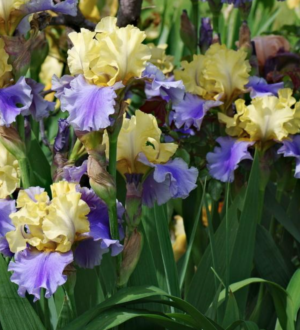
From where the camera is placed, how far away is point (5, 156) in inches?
52.5

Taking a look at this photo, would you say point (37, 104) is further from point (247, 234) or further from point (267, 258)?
point (267, 258)

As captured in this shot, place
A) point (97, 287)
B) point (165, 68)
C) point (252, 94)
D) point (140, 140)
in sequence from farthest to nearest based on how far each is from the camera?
1. point (165, 68)
2. point (252, 94)
3. point (97, 287)
4. point (140, 140)

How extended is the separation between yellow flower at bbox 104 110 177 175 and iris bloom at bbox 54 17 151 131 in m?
0.08

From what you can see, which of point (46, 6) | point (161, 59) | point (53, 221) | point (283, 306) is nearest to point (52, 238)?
point (53, 221)

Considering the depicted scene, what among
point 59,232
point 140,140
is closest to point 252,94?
point 140,140

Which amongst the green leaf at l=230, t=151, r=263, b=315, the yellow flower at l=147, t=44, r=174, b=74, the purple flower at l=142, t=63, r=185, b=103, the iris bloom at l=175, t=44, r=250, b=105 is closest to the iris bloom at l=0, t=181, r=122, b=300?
the purple flower at l=142, t=63, r=185, b=103

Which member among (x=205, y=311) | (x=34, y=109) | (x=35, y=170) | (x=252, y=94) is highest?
(x=34, y=109)

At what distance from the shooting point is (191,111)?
1611mm

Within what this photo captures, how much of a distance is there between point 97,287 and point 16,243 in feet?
0.88

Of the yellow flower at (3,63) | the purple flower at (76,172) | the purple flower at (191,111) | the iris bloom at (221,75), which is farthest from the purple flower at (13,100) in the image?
the iris bloom at (221,75)

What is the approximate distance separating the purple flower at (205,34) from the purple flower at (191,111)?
0.30 metres

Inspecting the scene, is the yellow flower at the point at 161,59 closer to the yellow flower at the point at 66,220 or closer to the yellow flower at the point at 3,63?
Answer: the yellow flower at the point at 3,63

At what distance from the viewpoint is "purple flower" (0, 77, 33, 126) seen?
1167mm

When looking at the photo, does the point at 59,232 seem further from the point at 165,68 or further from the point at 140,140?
the point at 165,68
